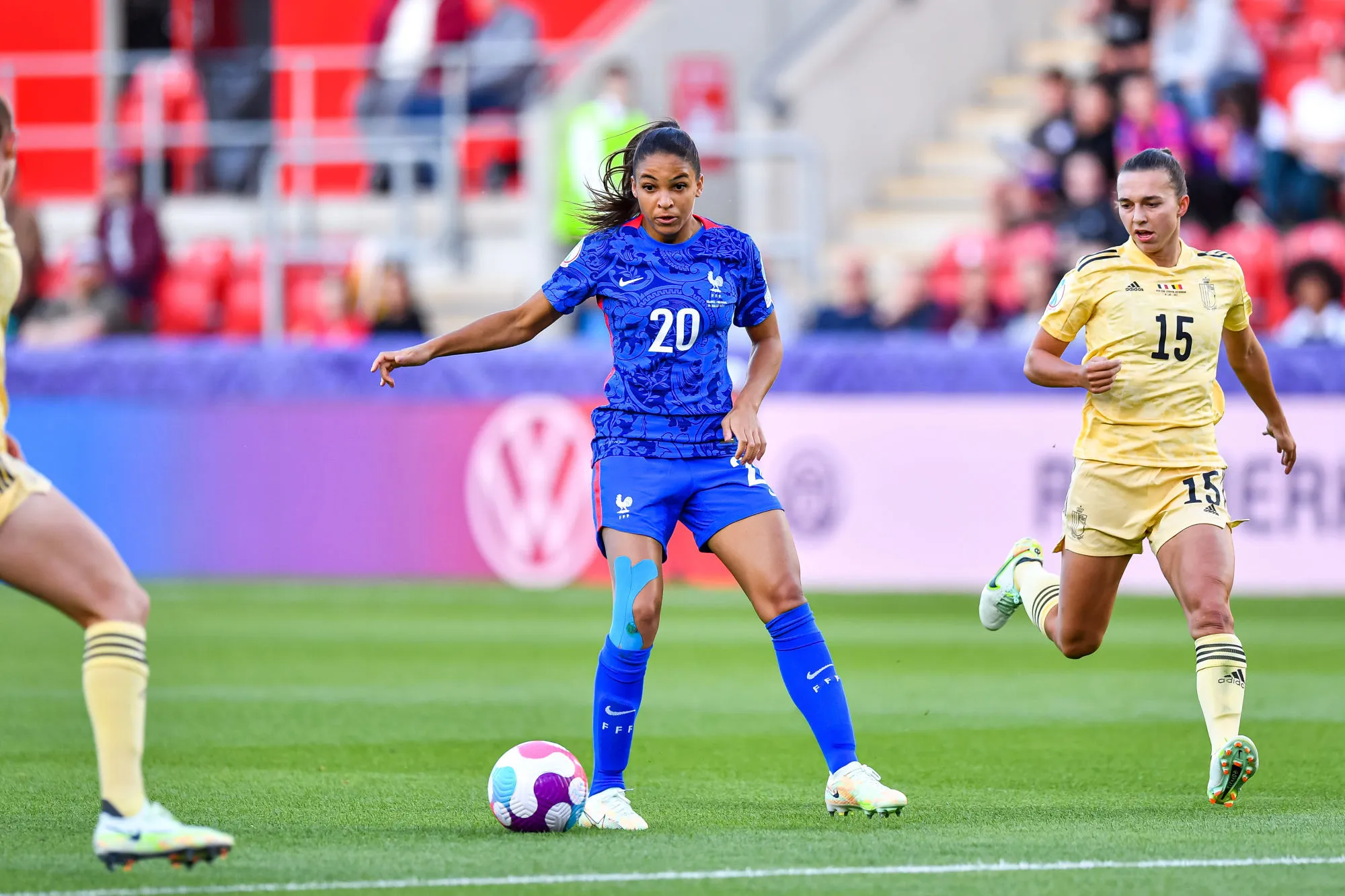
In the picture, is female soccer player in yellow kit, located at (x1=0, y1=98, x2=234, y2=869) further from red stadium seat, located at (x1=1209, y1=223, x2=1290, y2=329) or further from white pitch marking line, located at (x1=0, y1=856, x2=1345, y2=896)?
red stadium seat, located at (x1=1209, y1=223, x2=1290, y2=329)

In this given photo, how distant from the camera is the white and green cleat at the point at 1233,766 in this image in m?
6.66

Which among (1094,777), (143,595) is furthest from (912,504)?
(143,595)

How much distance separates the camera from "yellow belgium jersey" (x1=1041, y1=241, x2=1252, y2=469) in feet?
23.9

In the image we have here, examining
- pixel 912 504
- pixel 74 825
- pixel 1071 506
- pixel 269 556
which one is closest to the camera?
pixel 74 825

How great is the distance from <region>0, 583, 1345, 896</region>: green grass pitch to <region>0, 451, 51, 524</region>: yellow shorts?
3.29ft

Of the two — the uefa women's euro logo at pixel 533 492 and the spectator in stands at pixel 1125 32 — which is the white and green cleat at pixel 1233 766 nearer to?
the uefa women's euro logo at pixel 533 492

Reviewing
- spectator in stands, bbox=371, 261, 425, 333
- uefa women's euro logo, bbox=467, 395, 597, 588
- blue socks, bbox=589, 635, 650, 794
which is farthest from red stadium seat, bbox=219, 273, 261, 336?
blue socks, bbox=589, 635, 650, 794

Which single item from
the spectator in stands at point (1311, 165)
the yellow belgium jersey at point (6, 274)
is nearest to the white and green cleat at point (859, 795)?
the yellow belgium jersey at point (6, 274)

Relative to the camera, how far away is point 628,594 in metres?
6.67

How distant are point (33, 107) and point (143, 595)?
73.6 ft

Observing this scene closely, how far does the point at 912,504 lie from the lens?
51.1 ft

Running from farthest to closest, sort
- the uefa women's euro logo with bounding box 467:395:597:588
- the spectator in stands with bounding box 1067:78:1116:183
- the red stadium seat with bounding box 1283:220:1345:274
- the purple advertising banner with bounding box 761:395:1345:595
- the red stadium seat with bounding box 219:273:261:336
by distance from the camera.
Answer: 1. the red stadium seat with bounding box 219:273:261:336
2. the spectator in stands with bounding box 1067:78:1116:183
3. the red stadium seat with bounding box 1283:220:1345:274
4. the uefa women's euro logo with bounding box 467:395:597:588
5. the purple advertising banner with bounding box 761:395:1345:595

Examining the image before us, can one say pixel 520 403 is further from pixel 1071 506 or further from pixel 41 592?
pixel 41 592

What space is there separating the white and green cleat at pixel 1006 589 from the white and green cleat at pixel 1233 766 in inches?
70.5
